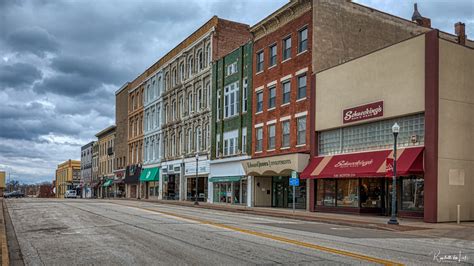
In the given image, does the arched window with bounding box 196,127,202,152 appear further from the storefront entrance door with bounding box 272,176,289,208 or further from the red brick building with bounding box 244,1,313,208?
the storefront entrance door with bounding box 272,176,289,208

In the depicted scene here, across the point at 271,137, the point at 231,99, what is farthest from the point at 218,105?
the point at 271,137

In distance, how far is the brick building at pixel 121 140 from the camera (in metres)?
77.7

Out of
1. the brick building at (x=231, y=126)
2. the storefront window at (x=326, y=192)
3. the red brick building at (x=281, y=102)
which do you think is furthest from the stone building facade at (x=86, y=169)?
the storefront window at (x=326, y=192)

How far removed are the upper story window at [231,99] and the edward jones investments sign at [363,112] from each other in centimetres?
1529

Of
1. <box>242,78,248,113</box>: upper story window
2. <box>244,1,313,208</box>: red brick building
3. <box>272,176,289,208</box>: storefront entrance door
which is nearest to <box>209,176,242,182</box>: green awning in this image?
<box>244,1,313,208</box>: red brick building

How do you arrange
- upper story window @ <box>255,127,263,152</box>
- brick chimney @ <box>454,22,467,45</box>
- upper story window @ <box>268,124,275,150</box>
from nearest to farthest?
upper story window @ <box>268,124,275,150</box>
upper story window @ <box>255,127,263,152</box>
brick chimney @ <box>454,22,467,45</box>

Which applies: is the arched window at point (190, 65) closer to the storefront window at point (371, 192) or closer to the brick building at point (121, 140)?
the brick building at point (121, 140)

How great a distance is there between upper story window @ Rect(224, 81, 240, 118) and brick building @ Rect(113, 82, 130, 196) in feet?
113

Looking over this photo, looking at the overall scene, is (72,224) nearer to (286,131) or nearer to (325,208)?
(325,208)

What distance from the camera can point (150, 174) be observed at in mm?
64500

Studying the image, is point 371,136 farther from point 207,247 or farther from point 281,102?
point 207,247

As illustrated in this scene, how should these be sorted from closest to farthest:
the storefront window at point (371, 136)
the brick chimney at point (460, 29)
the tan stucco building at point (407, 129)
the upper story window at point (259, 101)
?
1. the tan stucco building at point (407, 129)
2. the storefront window at point (371, 136)
3. the upper story window at point (259, 101)
4. the brick chimney at point (460, 29)

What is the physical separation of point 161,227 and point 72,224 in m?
3.71

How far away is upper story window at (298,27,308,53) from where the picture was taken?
1367 inches
